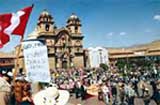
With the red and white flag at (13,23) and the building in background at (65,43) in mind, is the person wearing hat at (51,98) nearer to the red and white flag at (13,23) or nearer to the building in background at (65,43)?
the red and white flag at (13,23)

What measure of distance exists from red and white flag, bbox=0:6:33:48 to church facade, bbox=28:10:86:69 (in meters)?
49.6

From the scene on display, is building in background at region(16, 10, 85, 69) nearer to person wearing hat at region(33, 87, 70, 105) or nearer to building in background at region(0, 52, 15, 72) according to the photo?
building in background at region(0, 52, 15, 72)

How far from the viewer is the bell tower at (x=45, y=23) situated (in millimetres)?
53219

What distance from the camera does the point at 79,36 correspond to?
57.3 metres

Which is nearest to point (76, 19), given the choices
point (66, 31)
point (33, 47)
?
point (66, 31)

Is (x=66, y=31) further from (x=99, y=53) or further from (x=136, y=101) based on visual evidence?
(x=136, y=101)

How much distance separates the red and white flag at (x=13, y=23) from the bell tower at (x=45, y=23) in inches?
1889

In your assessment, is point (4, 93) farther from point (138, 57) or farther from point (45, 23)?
point (45, 23)

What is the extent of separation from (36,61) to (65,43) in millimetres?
52458

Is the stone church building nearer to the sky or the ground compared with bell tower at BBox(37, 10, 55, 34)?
nearer to the ground

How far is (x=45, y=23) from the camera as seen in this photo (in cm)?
5400

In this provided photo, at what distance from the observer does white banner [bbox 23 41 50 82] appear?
4.67m

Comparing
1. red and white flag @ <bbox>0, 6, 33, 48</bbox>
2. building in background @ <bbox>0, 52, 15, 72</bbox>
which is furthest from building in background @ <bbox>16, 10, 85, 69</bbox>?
red and white flag @ <bbox>0, 6, 33, 48</bbox>

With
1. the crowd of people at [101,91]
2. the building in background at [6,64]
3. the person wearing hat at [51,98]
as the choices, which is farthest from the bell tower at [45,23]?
the person wearing hat at [51,98]
